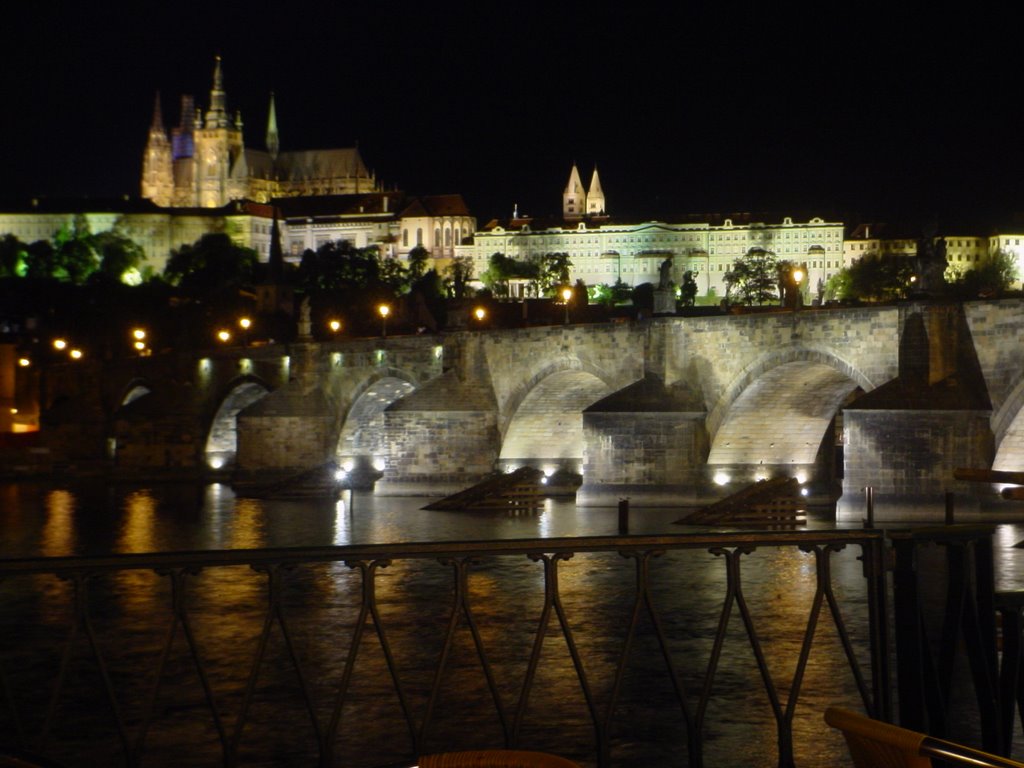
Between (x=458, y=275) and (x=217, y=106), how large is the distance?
66868 millimetres

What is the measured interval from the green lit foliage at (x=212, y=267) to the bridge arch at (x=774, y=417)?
228ft

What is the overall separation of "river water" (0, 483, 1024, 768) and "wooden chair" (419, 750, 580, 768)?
126 inches

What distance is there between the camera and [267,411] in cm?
5044

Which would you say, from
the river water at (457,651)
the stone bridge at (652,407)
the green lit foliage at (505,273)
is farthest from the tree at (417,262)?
the river water at (457,651)

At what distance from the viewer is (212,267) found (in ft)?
401

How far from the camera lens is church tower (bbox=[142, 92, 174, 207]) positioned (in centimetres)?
19325

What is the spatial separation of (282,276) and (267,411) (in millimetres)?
35475

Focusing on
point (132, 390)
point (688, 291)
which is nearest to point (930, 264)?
point (132, 390)

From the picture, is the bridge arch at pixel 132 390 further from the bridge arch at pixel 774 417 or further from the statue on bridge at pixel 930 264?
the statue on bridge at pixel 930 264

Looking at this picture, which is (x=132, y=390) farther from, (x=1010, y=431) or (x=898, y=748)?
(x=898, y=748)

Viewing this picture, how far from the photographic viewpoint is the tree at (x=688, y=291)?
470 ft

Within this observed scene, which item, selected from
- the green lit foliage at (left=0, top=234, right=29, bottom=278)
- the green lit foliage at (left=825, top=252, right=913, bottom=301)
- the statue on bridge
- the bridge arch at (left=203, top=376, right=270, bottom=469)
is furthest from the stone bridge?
the green lit foliage at (left=0, top=234, right=29, bottom=278)

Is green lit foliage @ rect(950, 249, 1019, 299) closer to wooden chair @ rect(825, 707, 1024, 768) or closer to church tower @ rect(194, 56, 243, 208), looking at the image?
church tower @ rect(194, 56, 243, 208)

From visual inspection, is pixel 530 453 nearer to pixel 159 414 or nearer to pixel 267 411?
pixel 267 411
